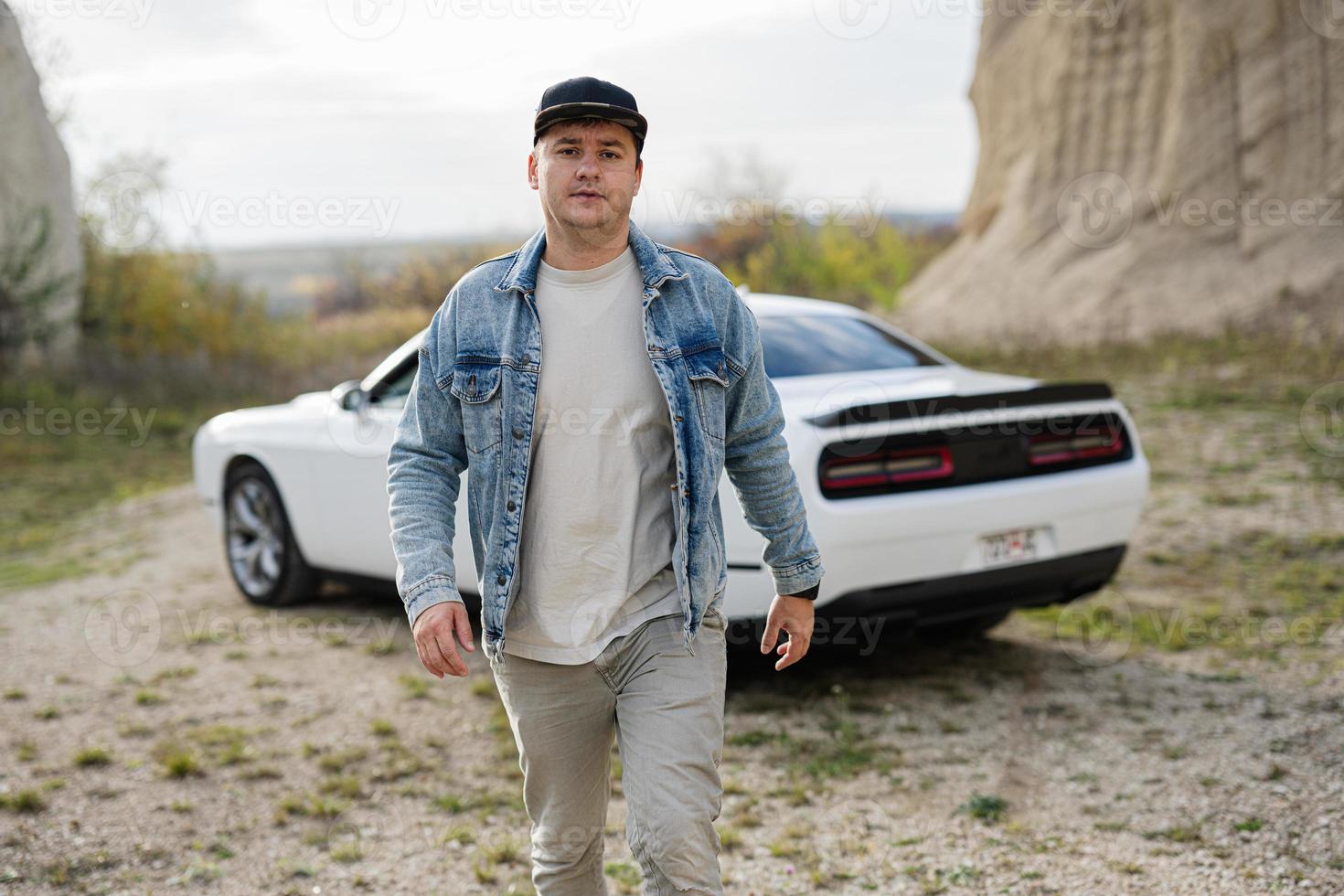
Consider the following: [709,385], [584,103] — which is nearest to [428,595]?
[709,385]

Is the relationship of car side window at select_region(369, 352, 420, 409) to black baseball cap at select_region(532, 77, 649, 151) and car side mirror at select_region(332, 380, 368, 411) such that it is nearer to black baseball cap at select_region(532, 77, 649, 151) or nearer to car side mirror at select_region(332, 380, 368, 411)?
car side mirror at select_region(332, 380, 368, 411)

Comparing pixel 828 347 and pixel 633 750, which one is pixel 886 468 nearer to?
pixel 828 347

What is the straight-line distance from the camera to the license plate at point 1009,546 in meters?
4.44

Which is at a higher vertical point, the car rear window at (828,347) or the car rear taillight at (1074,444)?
the car rear window at (828,347)

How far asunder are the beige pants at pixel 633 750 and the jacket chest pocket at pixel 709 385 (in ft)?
1.26

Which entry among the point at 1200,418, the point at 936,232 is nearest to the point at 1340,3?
the point at 1200,418

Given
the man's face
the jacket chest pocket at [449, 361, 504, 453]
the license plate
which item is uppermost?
the man's face

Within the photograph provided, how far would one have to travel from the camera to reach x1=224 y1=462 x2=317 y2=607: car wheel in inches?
239

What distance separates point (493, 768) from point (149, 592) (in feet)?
11.7

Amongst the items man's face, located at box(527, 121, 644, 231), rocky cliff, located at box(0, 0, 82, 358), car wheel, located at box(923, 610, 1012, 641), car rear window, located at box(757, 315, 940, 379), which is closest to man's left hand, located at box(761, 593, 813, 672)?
man's face, located at box(527, 121, 644, 231)

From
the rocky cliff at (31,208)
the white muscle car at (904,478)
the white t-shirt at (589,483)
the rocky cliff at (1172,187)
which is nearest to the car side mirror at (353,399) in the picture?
the white muscle car at (904,478)

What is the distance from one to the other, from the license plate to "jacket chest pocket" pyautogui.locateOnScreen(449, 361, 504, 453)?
251cm

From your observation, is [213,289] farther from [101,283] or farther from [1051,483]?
[1051,483]

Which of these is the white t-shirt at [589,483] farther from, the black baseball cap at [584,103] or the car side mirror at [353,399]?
the car side mirror at [353,399]
